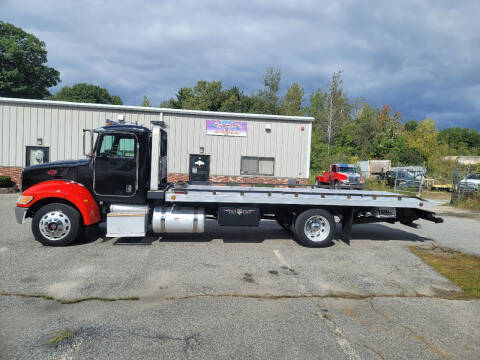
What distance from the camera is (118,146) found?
282 inches

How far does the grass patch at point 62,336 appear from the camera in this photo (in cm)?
337

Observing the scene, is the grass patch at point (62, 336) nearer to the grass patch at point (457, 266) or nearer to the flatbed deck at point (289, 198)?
the flatbed deck at point (289, 198)

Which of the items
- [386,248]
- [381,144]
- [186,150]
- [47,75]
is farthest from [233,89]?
[386,248]

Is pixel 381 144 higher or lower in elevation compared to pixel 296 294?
higher

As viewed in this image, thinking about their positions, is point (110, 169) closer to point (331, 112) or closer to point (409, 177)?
point (409, 177)

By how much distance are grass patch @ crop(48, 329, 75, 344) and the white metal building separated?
1566cm

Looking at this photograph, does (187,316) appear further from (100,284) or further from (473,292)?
(473,292)

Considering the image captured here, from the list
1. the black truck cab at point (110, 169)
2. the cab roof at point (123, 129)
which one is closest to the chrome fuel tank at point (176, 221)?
the black truck cab at point (110, 169)

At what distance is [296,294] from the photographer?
483 cm

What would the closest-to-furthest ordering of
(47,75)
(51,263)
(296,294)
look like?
1. (296,294)
2. (51,263)
3. (47,75)

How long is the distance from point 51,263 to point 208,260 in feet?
9.38

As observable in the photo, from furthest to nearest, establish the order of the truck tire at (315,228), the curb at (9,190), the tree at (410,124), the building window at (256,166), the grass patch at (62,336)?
the tree at (410,124) → the building window at (256,166) → the curb at (9,190) → the truck tire at (315,228) → the grass patch at (62,336)

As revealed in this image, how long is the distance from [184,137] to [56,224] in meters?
12.6

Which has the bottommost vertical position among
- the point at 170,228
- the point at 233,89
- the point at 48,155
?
the point at 170,228
